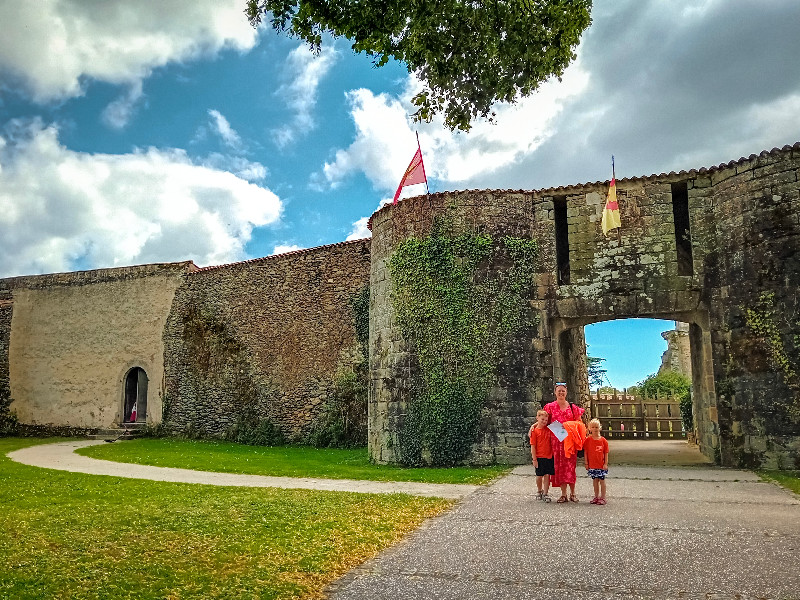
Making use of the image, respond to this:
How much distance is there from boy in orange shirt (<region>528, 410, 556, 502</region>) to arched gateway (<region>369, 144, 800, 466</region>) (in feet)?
13.9

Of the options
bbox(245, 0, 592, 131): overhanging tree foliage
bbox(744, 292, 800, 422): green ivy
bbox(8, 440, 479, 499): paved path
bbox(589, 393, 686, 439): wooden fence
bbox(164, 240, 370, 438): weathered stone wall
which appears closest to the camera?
bbox(245, 0, 592, 131): overhanging tree foliage

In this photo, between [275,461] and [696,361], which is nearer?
[275,461]

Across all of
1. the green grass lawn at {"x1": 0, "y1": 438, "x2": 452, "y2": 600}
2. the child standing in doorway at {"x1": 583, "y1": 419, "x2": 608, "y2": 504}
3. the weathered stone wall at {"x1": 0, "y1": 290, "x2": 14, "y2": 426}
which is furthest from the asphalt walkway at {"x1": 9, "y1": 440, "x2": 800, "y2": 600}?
the weathered stone wall at {"x1": 0, "y1": 290, "x2": 14, "y2": 426}

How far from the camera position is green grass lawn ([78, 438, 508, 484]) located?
11.3 meters

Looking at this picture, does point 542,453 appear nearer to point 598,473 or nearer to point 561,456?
point 561,456

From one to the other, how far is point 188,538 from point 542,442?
4.58m

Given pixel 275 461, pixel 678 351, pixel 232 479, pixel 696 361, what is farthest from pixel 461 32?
pixel 678 351

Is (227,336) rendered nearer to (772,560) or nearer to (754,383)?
(754,383)

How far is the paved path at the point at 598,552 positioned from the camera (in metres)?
4.52

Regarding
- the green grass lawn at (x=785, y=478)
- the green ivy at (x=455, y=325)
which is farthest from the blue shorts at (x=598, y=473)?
the green ivy at (x=455, y=325)

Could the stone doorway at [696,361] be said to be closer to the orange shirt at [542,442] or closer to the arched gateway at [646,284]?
the arched gateway at [646,284]

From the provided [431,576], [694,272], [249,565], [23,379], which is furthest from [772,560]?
[23,379]

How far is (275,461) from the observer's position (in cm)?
1390

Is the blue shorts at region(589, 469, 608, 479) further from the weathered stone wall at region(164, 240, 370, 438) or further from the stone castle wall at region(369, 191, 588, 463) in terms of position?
the weathered stone wall at region(164, 240, 370, 438)
